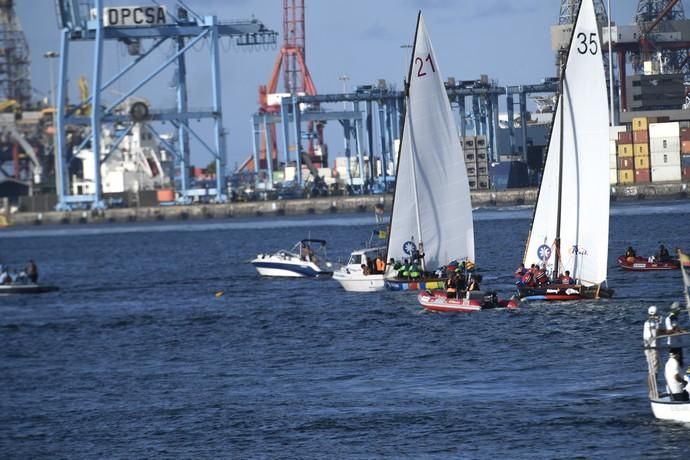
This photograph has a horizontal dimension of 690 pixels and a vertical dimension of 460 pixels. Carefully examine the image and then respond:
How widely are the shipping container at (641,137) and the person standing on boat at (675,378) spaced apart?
147 metres

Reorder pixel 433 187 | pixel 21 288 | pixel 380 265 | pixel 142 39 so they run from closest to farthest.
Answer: pixel 433 187 < pixel 380 265 < pixel 21 288 < pixel 142 39

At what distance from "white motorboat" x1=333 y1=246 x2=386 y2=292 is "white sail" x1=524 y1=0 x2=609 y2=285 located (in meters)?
13.6

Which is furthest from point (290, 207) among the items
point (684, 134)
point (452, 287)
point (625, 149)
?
point (452, 287)

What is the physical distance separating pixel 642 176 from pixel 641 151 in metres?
3.89

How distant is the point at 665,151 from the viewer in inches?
6939

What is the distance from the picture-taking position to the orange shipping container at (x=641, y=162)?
179175 millimetres

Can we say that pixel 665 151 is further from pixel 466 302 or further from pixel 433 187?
pixel 466 302

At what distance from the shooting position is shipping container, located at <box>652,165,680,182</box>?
178500 millimetres

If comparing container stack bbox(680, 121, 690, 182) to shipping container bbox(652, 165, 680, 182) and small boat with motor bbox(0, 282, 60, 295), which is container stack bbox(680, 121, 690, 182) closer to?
shipping container bbox(652, 165, 680, 182)

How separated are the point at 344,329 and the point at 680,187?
406 feet

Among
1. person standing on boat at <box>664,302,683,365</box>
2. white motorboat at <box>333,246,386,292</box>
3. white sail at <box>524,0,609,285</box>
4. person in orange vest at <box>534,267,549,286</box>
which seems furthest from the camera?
white motorboat at <box>333,246,386,292</box>

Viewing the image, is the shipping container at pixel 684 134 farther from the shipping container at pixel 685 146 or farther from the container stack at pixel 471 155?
the container stack at pixel 471 155

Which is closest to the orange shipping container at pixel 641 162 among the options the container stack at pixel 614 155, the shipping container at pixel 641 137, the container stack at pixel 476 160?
the shipping container at pixel 641 137

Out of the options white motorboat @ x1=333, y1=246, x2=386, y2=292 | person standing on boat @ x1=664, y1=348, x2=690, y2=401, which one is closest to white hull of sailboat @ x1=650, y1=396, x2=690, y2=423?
person standing on boat @ x1=664, y1=348, x2=690, y2=401
